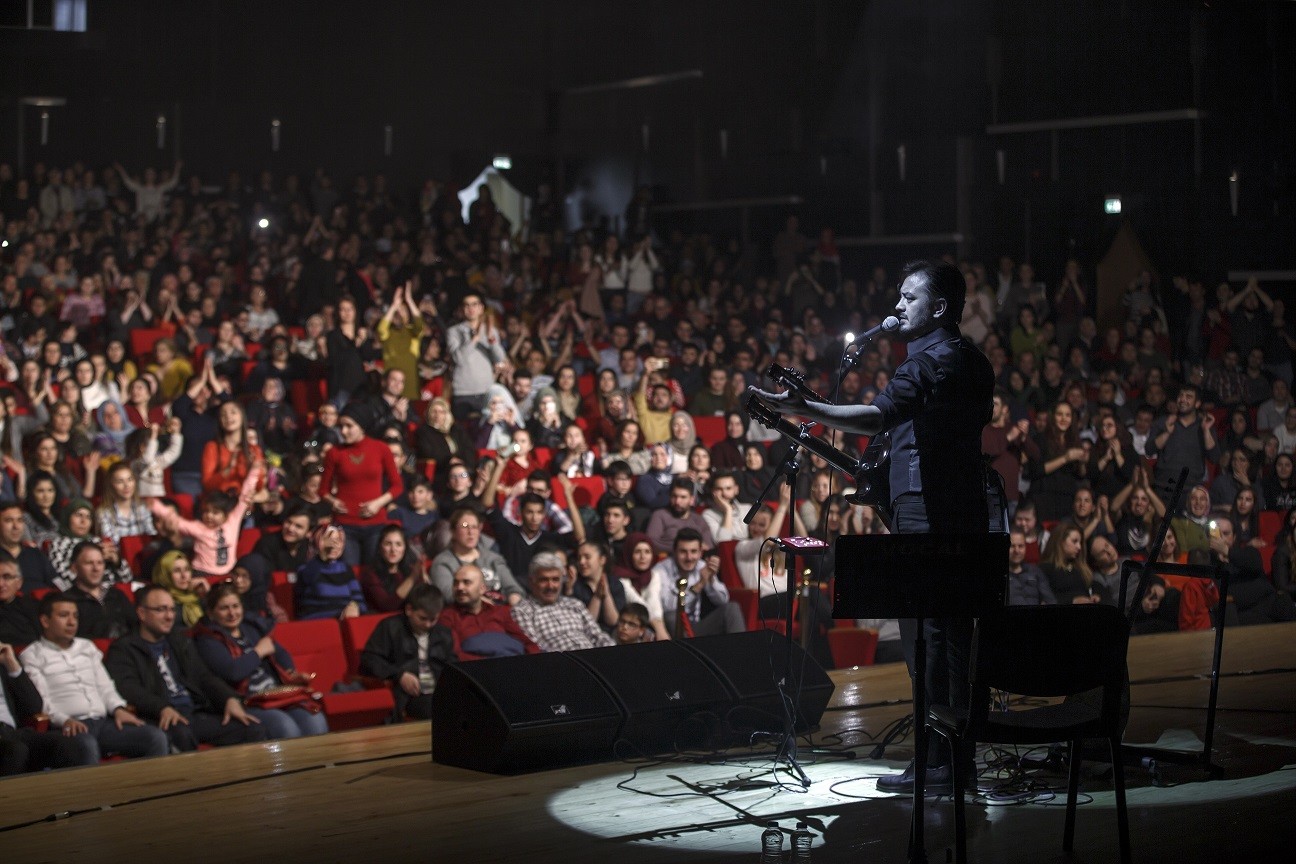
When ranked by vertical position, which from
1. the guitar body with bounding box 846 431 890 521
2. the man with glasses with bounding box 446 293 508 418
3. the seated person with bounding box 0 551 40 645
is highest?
the man with glasses with bounding box 446 293 508 418

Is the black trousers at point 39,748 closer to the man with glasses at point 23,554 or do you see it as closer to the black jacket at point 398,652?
the black jacket at point 398,652

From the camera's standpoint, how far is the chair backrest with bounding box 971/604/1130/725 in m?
2.94

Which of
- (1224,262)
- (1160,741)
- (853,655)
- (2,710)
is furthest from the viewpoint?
(1224,262)

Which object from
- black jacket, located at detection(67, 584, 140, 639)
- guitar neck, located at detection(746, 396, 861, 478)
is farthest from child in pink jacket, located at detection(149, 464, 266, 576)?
guitar neck, located at detection(746, 396, 861, 478)

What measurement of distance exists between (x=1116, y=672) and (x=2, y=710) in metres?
3.29

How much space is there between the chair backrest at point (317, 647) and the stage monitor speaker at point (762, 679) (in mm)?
1654

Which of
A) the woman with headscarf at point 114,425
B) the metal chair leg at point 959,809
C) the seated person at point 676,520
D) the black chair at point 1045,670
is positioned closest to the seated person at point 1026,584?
the seated person at point 676,520

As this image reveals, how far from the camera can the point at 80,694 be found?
15.3ft

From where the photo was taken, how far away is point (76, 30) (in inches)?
480

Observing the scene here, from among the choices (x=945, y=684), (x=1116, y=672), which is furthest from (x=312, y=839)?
(x=1116, y=672)

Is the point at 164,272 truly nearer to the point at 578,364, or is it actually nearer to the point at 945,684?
the point at 578,364

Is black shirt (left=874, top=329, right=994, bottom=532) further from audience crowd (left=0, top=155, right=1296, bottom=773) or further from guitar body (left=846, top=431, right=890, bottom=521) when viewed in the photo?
audience crowd (left=0, top=155, right=1296, bottom=773)

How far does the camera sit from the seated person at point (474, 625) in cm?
538

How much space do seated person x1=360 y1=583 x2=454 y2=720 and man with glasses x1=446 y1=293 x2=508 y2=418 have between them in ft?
9.87
